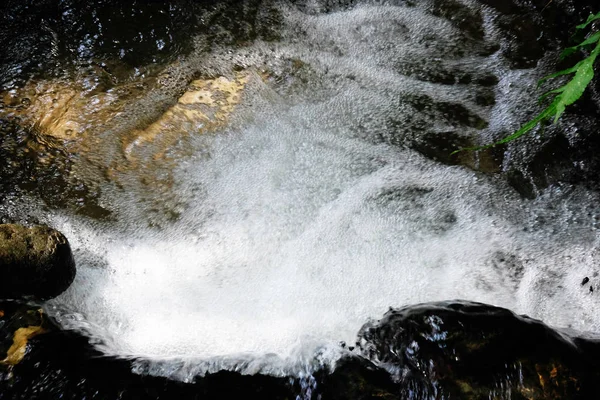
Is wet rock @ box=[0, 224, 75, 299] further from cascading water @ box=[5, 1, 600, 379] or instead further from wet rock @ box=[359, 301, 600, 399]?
wet rock @ box=[359, 301, 600, 399]

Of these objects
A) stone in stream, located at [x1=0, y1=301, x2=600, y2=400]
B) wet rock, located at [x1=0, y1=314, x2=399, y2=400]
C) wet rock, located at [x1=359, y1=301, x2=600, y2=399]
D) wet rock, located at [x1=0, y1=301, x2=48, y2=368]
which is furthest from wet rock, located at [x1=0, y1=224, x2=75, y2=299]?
wet rock, located at [x1=359, y1=301, x2=600, y2=399]

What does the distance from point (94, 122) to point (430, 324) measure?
8.76 feet

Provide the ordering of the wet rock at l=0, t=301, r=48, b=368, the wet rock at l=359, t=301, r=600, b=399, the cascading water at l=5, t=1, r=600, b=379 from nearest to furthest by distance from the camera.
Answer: the wet rock at l=359, t=301, r=600, b=399 → the wet rock at l=0, t=301, r=48, b=368 → the cascading water at l=5, t=1, r=600, b=379

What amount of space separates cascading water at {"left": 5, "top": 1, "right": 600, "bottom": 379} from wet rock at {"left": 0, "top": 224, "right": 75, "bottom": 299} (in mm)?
137

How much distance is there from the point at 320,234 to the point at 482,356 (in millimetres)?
1222

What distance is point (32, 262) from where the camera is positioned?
251 cm

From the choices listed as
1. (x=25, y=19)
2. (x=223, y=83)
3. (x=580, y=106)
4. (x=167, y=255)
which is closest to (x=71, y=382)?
(x=167, y=255)

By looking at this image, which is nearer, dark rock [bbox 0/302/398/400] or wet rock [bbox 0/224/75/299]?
dark rock [bbox 0/302/398/400]

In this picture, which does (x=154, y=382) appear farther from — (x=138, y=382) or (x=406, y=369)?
(x=406, y=369)

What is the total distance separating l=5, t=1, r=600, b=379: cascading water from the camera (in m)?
2.60

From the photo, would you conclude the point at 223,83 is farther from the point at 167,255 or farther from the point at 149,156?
the point at 167,255

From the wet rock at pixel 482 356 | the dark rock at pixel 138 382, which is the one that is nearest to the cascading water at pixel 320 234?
the dark rock at pixel 138 382

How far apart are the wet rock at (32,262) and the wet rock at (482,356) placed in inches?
70.2

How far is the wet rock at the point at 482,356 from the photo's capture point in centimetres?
199
